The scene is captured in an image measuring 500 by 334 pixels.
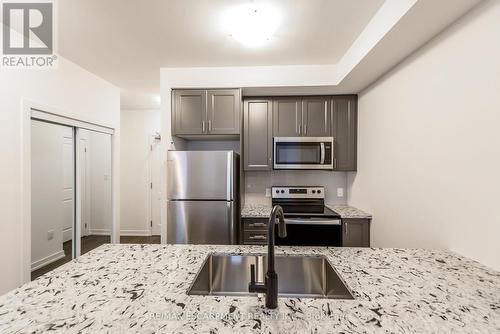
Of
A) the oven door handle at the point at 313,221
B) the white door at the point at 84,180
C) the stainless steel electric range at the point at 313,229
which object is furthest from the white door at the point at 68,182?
the oven door handle at the point at 313,221

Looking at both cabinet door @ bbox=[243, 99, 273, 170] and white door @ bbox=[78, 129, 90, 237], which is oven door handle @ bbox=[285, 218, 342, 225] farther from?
white door @ bbox=[78, 129, 90, 237]

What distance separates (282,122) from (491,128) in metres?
1.93

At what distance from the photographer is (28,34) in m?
2.01

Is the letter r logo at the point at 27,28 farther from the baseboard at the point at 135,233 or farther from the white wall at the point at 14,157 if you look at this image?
the baseboard at the point at 135,233

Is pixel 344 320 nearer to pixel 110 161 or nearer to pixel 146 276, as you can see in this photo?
pixel 146 276

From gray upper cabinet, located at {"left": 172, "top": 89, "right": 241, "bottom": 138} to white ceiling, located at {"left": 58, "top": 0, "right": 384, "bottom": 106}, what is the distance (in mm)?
337

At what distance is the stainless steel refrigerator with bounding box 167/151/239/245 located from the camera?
2.42 meters

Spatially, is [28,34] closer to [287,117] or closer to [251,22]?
[251,22]

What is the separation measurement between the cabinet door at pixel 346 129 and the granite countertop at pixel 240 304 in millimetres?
1814

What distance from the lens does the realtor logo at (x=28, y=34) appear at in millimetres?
1692

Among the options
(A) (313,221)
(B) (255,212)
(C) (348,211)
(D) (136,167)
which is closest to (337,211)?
(C) (348,211)

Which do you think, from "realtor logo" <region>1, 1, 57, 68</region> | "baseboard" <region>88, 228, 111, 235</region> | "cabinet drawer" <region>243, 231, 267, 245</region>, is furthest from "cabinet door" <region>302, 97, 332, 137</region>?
"baseboard" <region>88, 228, 111, 235</region>

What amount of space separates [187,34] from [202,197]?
1.54 meters

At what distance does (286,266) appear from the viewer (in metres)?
1.28
